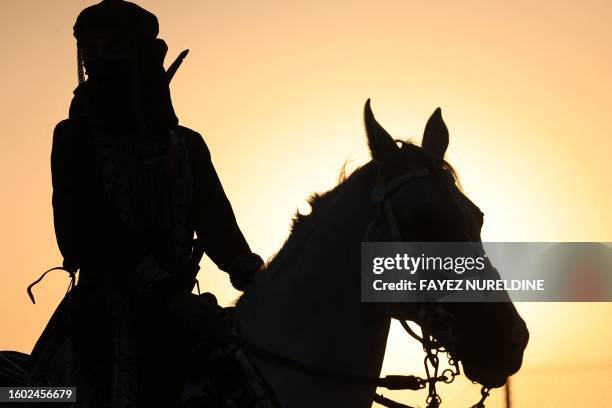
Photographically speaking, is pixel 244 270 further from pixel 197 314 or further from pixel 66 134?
pixel 66 134

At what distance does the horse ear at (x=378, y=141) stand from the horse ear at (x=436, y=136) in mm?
234

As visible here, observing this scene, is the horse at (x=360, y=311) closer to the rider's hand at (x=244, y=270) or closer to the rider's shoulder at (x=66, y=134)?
the rider's hand at (x=244, y=270)

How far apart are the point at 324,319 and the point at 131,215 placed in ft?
3.98

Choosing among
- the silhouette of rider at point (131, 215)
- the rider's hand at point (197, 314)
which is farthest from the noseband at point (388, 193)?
the silhouette of rider at point (131, 215)

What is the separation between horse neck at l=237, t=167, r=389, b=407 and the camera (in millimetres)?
6070

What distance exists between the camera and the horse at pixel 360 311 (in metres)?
5.99

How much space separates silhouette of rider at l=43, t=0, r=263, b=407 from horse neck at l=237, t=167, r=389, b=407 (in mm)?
363

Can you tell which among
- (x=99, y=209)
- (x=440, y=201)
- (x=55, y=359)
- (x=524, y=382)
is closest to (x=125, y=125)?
(x=99, y=209)

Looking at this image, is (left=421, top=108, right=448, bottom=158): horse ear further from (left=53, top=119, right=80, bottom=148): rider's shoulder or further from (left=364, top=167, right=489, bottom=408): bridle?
(left=53, top=119, right=80, bottom=148): rider's shoulder

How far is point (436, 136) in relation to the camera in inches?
254

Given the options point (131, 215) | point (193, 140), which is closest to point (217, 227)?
point (193, 140)

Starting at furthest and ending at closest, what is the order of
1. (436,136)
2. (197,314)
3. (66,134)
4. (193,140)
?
(193,140), (66,134), (436,136), (197,314)

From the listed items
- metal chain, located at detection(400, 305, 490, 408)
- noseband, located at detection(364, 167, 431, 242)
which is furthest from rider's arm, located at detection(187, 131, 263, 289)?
metal chain, located at detection(400, 305, 490, 408)

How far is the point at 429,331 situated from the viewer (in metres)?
6.02
